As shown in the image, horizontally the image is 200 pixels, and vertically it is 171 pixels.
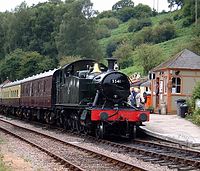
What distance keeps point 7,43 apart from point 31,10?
776 centimetres

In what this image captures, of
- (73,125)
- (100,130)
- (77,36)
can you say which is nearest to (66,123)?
(73,125)

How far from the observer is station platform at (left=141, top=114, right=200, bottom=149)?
17797mm

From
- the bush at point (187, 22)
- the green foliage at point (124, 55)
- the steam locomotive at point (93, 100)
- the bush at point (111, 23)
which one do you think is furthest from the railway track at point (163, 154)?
→ the bush at point (111, 23)

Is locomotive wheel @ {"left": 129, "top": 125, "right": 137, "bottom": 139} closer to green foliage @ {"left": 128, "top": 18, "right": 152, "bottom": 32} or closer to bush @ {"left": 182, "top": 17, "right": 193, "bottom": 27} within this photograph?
bush @ {"left": 182, "top": 17, "right": 193, "bottom": 27}

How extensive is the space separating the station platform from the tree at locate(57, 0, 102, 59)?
169ft

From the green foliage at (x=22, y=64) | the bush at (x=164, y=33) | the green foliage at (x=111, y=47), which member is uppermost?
the bush at (x=164, y=33)

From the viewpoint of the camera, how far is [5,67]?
3332 inches

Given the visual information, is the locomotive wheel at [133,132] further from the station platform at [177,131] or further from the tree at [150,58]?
the tree at [150,58]

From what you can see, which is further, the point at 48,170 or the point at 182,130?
the point at 182,130

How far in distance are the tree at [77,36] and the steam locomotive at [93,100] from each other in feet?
168

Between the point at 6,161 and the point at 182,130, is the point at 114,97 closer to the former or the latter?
the point at 182,130

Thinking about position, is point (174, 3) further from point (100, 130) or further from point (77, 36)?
point (100, 130)

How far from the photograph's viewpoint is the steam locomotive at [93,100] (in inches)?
746

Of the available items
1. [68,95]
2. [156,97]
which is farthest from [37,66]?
[68,95]
